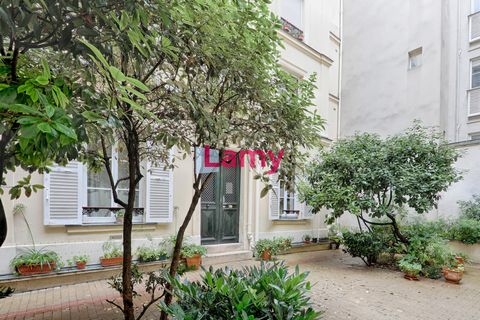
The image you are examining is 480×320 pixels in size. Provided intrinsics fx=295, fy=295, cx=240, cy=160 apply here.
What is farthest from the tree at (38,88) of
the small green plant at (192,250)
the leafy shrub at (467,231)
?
the leafy shrub at (467,231)

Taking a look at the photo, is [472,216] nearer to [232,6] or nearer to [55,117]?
[232,6]

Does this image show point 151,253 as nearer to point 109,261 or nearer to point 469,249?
point 109,261

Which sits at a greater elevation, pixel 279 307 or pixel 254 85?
pixel 254 85

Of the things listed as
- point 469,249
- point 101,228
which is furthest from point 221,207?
point 469,249

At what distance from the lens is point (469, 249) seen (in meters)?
7.93

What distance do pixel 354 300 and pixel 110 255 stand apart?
4513 millimetres

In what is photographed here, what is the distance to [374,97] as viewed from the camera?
1413 centimetres

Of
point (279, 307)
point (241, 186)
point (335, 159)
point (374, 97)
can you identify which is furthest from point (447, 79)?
point (279, 307)

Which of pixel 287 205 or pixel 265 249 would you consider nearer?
pixel 265 249

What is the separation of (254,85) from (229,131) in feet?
1.74

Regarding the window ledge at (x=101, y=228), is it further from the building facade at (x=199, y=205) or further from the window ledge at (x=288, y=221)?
the window ledge at (x=288, y=221)

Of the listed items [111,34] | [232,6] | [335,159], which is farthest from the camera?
[335,159]

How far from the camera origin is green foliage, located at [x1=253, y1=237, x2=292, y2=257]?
310 inches

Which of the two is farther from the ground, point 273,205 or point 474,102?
point 474,102
